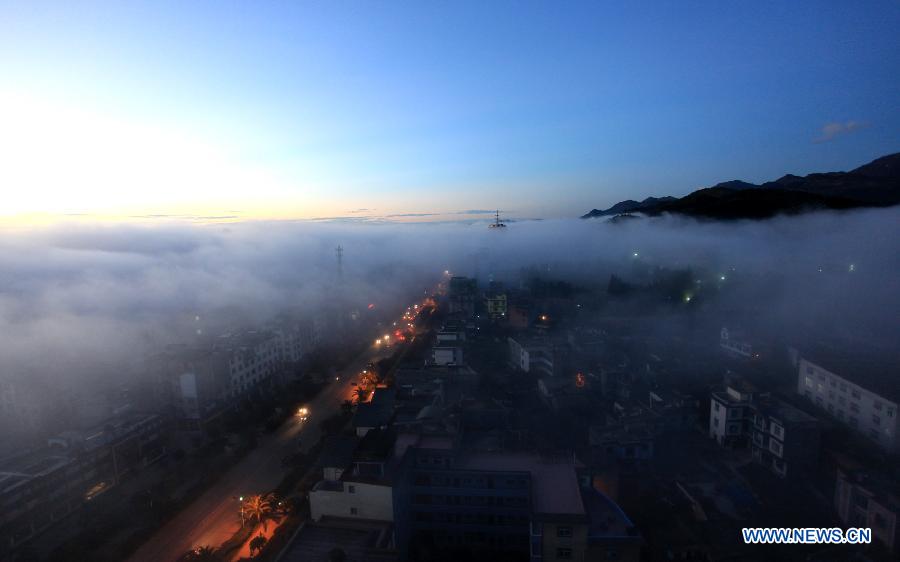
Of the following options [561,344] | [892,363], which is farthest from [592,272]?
[892,363]

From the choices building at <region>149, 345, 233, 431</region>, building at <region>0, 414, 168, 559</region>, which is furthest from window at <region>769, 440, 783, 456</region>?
building at <region>149, 345, 233, 431</region>

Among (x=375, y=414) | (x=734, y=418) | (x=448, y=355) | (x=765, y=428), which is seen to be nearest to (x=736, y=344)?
(x=734, y=418)

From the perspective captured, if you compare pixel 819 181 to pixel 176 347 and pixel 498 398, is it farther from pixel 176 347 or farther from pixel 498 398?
pixel 176 347

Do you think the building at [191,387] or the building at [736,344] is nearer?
the building at [191,387]

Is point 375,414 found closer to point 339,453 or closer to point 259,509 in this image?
point 339,453

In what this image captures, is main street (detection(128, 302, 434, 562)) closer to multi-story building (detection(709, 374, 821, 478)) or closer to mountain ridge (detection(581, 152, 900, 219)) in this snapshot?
multi-story building (detection(709, 374, 821, 478))

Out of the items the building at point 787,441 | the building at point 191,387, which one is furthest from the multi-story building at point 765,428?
the building at point 191,387

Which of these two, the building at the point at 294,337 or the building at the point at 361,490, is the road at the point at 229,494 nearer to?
the building at the point at 361,490
